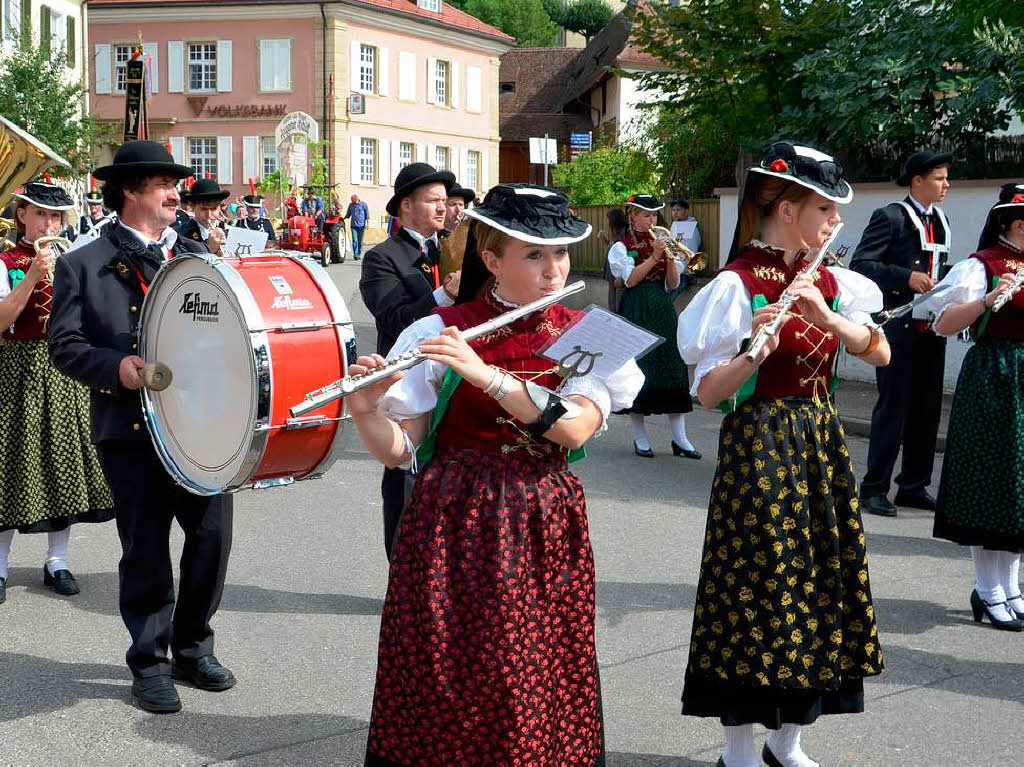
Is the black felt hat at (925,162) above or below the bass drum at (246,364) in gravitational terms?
above

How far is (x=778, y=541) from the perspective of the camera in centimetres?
392

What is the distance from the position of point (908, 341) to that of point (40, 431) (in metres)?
5.07

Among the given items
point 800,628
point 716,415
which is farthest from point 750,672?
point 716,415

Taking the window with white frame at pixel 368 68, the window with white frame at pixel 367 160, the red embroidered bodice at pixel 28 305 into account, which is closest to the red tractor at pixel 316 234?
the window with white frame at pixel 367 160

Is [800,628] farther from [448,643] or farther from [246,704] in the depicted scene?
[246,704]

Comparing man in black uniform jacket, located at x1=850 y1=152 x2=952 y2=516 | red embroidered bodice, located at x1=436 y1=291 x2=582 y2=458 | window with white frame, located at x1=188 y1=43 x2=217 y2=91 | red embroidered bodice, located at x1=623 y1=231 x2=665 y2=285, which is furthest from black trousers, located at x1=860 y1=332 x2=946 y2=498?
window with white frame, located at x1=188 y1=43 x2=217 y2=91

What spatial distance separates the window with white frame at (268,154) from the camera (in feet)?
165

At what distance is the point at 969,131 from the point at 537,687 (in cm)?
1202

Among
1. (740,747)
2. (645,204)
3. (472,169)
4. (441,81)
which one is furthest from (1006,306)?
(472,169)

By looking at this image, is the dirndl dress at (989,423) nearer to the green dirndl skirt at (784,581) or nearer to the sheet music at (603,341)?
the green dirndl skirt at (784,581)

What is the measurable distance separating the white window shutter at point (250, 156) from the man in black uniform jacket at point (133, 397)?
4660 centimetres

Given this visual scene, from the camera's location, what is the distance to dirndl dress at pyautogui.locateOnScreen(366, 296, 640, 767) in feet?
10.9

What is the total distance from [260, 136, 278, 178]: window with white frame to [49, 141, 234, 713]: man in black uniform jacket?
46.5 metres

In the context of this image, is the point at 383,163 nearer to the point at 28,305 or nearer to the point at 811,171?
the point at 28,305
